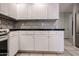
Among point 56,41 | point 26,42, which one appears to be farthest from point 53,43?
point 26,42

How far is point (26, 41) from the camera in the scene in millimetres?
3475

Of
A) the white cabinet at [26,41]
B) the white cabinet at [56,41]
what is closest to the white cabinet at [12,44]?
the white cabinet at [26,41]

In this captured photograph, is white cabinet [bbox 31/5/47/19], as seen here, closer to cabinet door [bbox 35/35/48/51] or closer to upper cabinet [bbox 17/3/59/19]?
upper cabinet [bbox 17/3/59/19]

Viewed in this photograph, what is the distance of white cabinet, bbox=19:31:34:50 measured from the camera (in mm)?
3459

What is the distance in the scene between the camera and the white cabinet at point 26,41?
136 inches

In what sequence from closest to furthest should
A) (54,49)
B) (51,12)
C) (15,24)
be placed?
(54,49)
(51,12)
(15,24)

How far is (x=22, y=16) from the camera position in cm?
392

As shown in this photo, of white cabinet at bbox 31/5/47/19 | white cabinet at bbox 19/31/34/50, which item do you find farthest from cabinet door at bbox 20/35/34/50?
white cabinet at bbox 31/5/47/19

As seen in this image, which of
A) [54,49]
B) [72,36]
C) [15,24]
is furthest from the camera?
[72,36]

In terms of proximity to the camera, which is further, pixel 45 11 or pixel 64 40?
pixel 45 11

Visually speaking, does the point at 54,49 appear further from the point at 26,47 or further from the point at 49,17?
the point at 49,17

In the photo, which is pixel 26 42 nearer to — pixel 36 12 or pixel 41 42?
pixel 41 42

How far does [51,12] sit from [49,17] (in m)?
0.18

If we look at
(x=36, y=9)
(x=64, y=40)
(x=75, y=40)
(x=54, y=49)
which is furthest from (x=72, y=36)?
(x=36, y=9)
